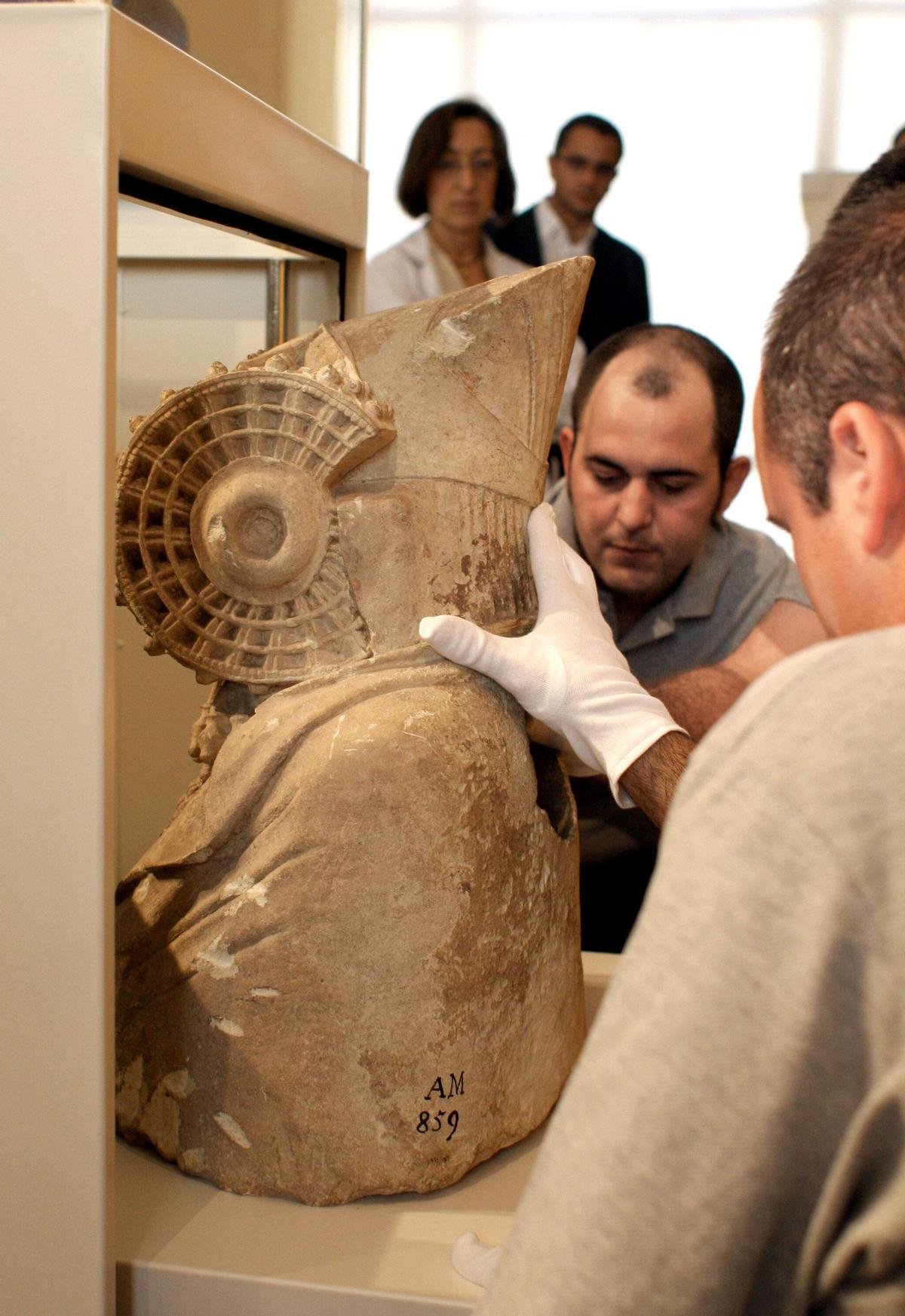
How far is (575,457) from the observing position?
8.89 feet

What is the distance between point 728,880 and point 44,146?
957mm

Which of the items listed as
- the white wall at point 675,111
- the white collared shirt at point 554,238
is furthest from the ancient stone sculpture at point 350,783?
the white wall at point 675,111

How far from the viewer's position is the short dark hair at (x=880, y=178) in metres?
1.23

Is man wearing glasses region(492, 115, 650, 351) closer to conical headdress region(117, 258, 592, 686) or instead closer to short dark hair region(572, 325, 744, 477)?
short dark hair region(572, 325, 744, 477)

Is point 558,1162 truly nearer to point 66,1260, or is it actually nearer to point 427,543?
point 66,1260

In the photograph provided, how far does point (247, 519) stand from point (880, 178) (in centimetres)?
82

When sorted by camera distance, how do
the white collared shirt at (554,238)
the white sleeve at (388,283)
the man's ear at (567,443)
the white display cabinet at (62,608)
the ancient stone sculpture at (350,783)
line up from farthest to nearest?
the white collared shirt at (554,238) → the white sleeve at (388,283) → the man's ear at (567,443) → the ancient stone sculpture at (350,783) → the white display cabinet at (62,608)

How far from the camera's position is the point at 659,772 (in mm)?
1643

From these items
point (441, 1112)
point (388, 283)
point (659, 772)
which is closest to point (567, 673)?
point (659, 772)

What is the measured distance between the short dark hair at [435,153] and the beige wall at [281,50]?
1.40 meters

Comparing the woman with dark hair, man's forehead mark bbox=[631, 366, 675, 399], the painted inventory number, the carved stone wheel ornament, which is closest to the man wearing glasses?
the woman with dark hair

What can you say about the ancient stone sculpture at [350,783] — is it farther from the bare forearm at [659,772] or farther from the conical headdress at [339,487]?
the bare forearm at [659,772]

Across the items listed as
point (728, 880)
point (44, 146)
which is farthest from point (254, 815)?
point (728, 880)

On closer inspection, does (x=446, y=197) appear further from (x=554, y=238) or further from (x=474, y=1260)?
(x=474, y=1260)
